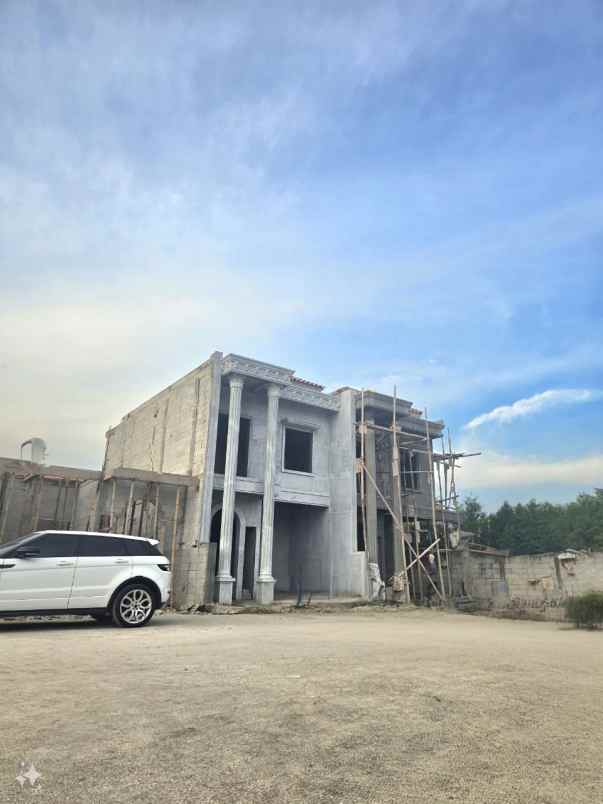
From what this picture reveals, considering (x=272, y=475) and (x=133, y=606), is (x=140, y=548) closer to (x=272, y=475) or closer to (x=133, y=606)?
(x=133, y=606)

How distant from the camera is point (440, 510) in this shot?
24438 mm

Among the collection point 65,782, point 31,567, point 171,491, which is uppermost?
point 171,491

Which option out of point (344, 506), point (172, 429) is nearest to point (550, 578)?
point (344, 506)

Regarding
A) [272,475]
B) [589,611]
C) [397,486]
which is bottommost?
[589,611]

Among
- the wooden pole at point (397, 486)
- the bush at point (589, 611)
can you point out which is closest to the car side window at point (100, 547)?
the bush at point (589, 611)

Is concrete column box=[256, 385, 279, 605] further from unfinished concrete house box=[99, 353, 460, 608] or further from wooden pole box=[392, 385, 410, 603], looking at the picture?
wooden pole box=[392, 385, 410, 603]

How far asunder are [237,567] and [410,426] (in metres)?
10.1

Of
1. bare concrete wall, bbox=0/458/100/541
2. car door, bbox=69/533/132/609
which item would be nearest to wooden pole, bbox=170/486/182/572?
bare concrete wall, bbox=0/458/100/541

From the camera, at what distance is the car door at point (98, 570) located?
363 inches

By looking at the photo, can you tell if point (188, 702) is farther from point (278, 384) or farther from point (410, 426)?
point (410, 426)

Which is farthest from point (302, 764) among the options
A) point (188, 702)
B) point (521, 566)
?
point (521, 566)

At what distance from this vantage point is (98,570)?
30.8 feet

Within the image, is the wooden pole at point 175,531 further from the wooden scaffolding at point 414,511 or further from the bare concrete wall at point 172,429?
the wooden scaffolding at point 414,511

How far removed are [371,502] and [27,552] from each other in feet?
47.6
